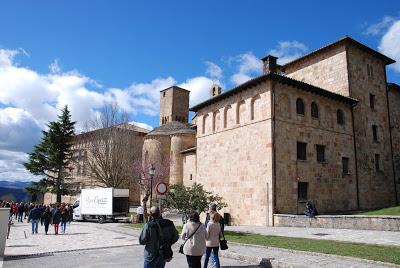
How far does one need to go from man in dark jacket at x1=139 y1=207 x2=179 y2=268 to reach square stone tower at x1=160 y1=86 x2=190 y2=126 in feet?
190

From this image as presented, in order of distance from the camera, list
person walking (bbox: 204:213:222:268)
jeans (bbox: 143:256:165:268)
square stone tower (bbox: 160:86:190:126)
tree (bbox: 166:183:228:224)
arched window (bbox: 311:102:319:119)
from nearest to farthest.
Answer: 1. jeans (bbox: 143:256:165:268)
2. person walking (bbox: 204:213:222:268)
3. tree (bbox: 166:183:228:224)
4. arched window (bbox: 311:102:319:119)
5. square stone tower (bbox: 160:86:190:126)

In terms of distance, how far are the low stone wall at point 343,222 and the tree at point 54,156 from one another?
31.3 meters

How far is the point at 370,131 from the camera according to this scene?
92.5 ft

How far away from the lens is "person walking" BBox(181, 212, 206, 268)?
6.82m

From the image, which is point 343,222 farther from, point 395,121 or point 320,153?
point 395,121

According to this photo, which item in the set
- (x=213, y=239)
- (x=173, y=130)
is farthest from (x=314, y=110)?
(x=173, y=130)

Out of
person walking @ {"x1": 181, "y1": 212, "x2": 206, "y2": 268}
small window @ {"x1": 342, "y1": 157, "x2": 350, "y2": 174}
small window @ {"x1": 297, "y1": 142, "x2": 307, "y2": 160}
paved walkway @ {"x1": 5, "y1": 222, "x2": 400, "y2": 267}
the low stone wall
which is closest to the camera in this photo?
person walking @ {"x1": 181, "y1": 212, "x2": 206, "y2": 268}

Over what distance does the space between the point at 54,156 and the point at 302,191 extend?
32.1 metres

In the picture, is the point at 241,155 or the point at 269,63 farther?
the point at 269,63

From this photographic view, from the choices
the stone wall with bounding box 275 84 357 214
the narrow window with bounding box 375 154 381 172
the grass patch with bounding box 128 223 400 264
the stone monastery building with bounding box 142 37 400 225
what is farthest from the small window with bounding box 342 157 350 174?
the grass patch with bounding box 128 223 400 264

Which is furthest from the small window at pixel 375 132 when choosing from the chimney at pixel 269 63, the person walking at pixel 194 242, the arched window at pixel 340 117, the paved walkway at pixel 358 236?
the person walking at pixel 194 242

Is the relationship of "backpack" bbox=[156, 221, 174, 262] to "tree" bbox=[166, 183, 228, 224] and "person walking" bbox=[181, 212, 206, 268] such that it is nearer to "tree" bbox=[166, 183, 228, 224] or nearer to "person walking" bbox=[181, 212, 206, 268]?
"person walking" bbox=[181, 212, 206, 268]

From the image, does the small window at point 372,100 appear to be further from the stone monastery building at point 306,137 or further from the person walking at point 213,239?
the person walking at point 213,239

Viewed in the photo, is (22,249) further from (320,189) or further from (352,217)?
(320,189)
